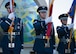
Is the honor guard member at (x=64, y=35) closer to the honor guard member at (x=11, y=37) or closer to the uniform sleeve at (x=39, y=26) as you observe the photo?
the uniform sleeve at (x=39, y=26)

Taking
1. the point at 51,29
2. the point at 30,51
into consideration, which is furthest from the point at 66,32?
the point at 30,51

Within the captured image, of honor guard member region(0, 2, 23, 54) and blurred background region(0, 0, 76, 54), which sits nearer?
honor guard member region(0, 2, 23, 54)

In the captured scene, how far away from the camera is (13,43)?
827cm

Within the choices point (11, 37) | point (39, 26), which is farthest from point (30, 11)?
point (11, 37)

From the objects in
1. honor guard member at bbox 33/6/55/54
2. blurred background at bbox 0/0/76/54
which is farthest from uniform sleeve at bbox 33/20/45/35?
blurred background at bbox 0/0/76/54

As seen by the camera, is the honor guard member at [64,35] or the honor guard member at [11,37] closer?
the honor guard member at [11,37]

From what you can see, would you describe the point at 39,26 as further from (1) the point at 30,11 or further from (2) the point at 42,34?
(1) the point at 30,11

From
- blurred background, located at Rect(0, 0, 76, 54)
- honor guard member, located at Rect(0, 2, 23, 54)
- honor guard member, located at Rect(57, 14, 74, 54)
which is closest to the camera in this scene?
honor guard member, located at Rect(0, 2, 23, 54)

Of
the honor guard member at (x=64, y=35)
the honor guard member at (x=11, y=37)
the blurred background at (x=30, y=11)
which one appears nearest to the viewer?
the honor guard member at (x=11, y=37)

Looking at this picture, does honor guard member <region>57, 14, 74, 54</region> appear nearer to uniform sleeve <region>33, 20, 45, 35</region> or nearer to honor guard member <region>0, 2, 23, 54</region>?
uniform sleeve <region>33, 20, 45, 35</region>

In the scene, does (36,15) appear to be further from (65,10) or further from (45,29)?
(45,29)

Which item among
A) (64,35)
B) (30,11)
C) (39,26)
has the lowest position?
(64,35)

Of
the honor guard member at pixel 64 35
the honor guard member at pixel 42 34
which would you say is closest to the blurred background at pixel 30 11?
the honor guard member at pixel 64 35

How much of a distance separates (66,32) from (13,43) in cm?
104
